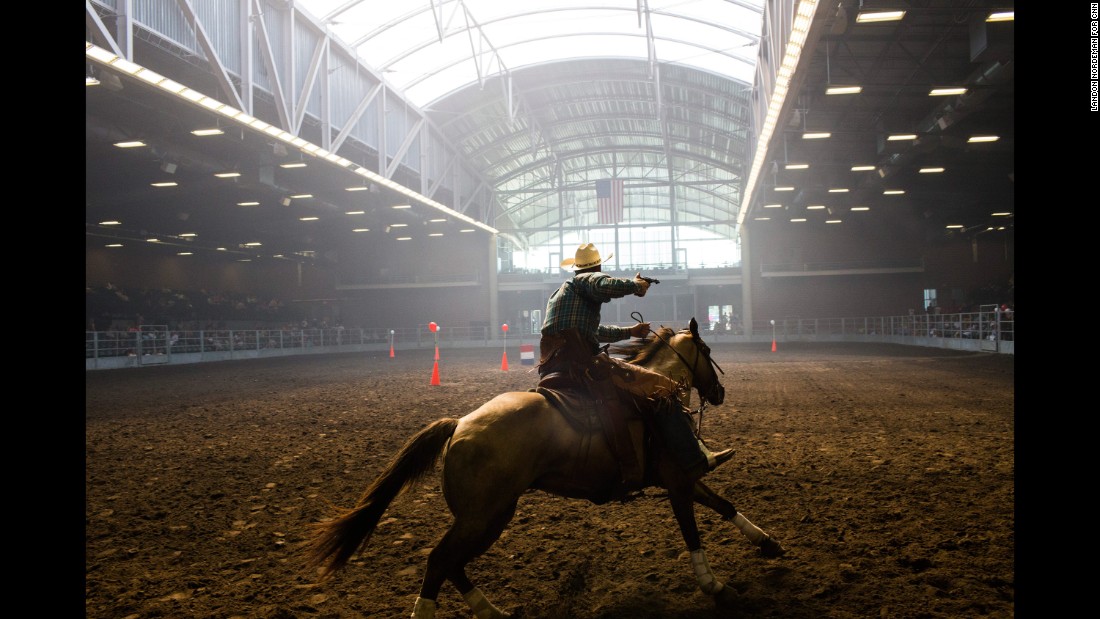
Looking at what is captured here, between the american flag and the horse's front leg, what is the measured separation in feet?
114

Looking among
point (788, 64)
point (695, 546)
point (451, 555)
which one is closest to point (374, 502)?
point (451, 555)

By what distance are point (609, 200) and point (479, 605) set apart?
117 ft

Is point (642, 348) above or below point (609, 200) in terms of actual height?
below

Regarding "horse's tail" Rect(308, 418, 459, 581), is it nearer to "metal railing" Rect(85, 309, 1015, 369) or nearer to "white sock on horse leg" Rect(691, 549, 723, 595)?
"white sock on horse leg" Rect(691, 549, 723, 595)

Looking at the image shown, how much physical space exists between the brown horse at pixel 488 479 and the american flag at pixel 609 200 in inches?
1372

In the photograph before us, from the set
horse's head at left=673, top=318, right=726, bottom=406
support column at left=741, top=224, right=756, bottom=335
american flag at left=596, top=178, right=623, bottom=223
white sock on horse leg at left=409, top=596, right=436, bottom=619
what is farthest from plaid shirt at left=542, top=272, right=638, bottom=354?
support column at left=741, top=224, right=756, bottom=335

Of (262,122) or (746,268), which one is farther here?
(746,268)

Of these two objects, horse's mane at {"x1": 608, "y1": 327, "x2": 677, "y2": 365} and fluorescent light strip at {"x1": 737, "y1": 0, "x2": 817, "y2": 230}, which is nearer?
horse's mane at {"x1": 608, "y1": 327, "x2": 677, "y2": 365}

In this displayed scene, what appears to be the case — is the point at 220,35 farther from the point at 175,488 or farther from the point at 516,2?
the point at 175,488

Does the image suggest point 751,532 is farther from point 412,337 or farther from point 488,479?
point 412,337

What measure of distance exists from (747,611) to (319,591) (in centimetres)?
242

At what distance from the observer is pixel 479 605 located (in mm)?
3604

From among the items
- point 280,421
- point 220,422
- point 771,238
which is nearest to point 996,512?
point 280,421

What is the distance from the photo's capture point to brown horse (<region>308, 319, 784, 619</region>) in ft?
11.4
